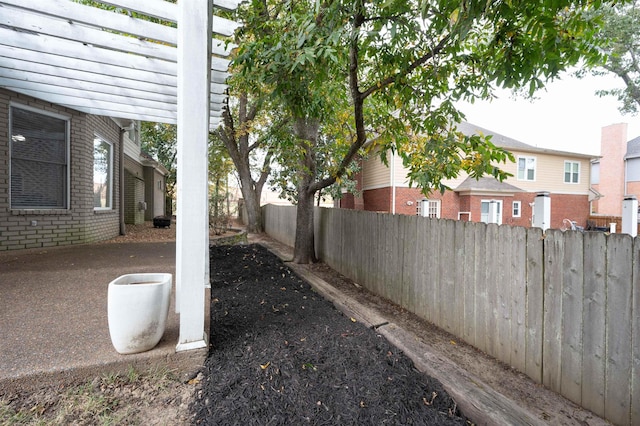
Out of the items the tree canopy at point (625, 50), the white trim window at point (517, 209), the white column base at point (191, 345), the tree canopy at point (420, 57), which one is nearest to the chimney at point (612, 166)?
the tree canopy at point (625, 50)

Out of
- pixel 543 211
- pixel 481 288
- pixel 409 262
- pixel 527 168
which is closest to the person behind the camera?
pixel 481 288

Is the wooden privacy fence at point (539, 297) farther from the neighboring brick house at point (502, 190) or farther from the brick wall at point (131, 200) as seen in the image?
the brick wall at point (131, 200)

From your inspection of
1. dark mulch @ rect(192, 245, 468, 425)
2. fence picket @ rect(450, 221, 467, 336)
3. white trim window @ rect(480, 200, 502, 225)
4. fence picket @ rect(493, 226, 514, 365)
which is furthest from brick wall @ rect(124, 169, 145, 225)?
white trim window @ rect(480, 200, 502, 225)

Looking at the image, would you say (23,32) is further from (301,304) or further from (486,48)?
(486,48)

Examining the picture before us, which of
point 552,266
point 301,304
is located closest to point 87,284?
point 301,304

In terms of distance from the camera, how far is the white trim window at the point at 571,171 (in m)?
17.4

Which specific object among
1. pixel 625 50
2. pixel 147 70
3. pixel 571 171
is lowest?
pixel 147 70

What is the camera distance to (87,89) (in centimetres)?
470

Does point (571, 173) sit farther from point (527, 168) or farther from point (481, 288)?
point (481, 288)

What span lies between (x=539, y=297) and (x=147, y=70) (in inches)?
192

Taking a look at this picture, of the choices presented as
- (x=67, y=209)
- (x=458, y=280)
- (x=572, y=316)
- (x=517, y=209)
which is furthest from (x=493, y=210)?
(x=67, y=209)

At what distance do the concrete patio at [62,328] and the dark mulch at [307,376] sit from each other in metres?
0.37

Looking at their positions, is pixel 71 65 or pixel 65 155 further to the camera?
pixel 65 155

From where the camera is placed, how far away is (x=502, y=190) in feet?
49.8
